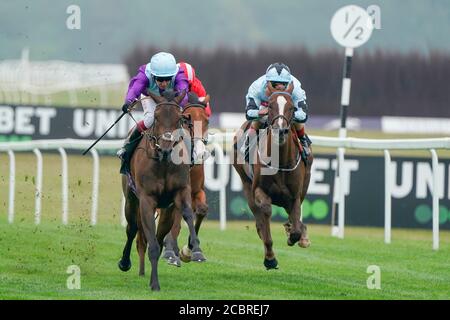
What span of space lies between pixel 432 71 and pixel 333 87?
3219 mm

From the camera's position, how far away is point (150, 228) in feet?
28.7

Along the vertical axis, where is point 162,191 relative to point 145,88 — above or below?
below

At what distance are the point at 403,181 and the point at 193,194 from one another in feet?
14.9

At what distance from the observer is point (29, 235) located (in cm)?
1157

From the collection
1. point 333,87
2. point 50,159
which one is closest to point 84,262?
point 50,159

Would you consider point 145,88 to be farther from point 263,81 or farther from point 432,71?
point 432,71

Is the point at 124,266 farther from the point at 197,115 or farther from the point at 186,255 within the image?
the point at 197,115

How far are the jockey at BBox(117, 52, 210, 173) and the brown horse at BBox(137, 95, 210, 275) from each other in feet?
0.47

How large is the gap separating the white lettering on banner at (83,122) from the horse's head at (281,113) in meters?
13.4

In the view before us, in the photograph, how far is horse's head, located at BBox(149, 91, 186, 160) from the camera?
851 cm

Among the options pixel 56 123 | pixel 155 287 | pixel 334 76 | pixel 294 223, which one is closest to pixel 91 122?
pixel 56 123

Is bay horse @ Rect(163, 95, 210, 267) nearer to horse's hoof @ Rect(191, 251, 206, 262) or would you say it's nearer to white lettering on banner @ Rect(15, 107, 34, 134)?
horse's hoof @ Rect(191, 251, 206, 262)

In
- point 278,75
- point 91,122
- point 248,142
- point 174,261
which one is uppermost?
point 278,75
